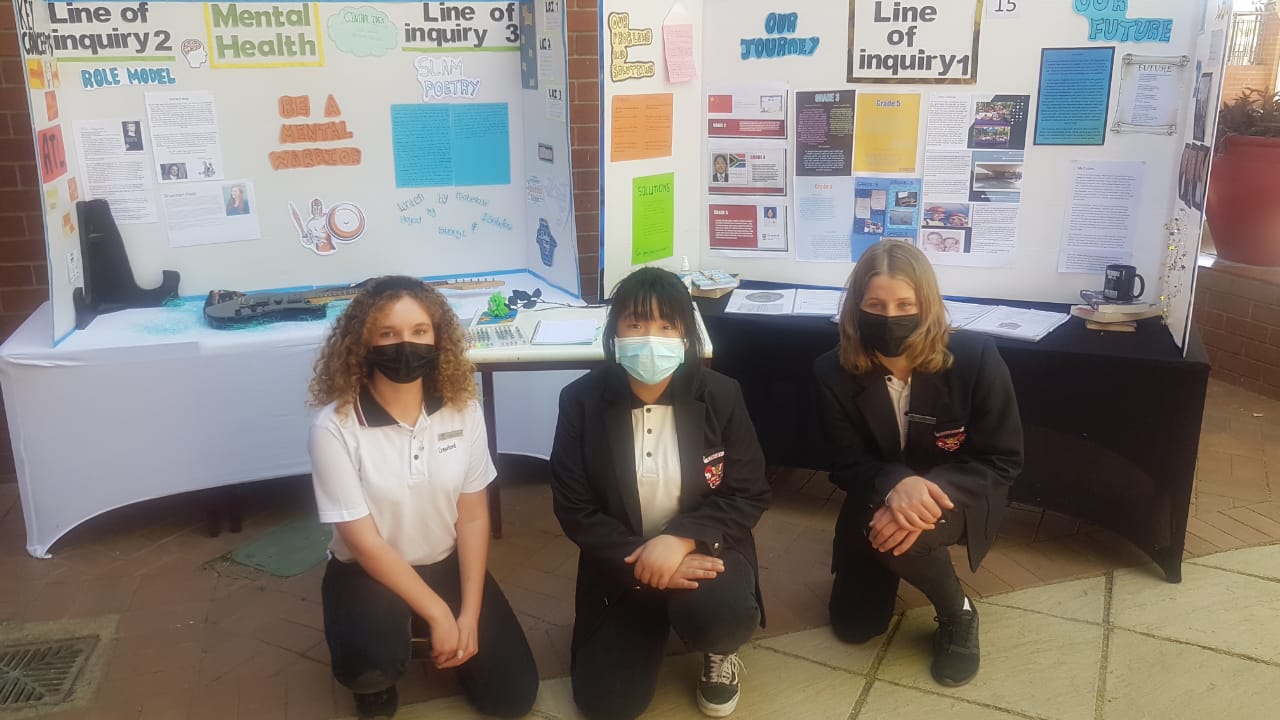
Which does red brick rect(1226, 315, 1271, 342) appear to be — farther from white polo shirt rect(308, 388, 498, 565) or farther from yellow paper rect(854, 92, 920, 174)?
white polo shirt rect(308, 388, 498, 565)

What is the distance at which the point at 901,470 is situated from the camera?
284cm

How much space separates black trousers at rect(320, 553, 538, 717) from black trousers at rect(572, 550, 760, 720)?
0.17 m

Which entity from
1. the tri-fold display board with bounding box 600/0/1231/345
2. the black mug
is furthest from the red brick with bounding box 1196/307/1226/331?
the black mug

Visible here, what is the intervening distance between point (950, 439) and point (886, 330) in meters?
0.38

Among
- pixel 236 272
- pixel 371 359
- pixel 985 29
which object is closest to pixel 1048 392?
pixel 985 29

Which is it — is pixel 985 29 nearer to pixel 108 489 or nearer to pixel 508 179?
pixel 508 179

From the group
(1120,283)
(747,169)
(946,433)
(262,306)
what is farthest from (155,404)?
(1120,283)

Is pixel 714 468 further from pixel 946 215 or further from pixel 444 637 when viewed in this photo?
pixel 946 215

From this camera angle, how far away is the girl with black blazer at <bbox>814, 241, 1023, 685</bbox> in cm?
279

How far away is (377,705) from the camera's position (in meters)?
2.74

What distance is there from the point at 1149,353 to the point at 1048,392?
329mm

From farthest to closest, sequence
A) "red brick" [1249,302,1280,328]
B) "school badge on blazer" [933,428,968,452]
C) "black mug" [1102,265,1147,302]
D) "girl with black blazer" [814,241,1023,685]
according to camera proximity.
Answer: "red brick" [1249,302,1280,328], "black mug" [1102,265,1147,302], "school badge on blazer" [933,428,968,452], "girl with black blazer" [814,241,1023,685]

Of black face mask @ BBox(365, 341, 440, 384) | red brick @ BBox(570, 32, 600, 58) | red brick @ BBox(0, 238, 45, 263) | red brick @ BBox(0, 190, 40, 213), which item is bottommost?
black face mask @ BBox(365, 341, 440, 384)

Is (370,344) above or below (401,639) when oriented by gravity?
above
